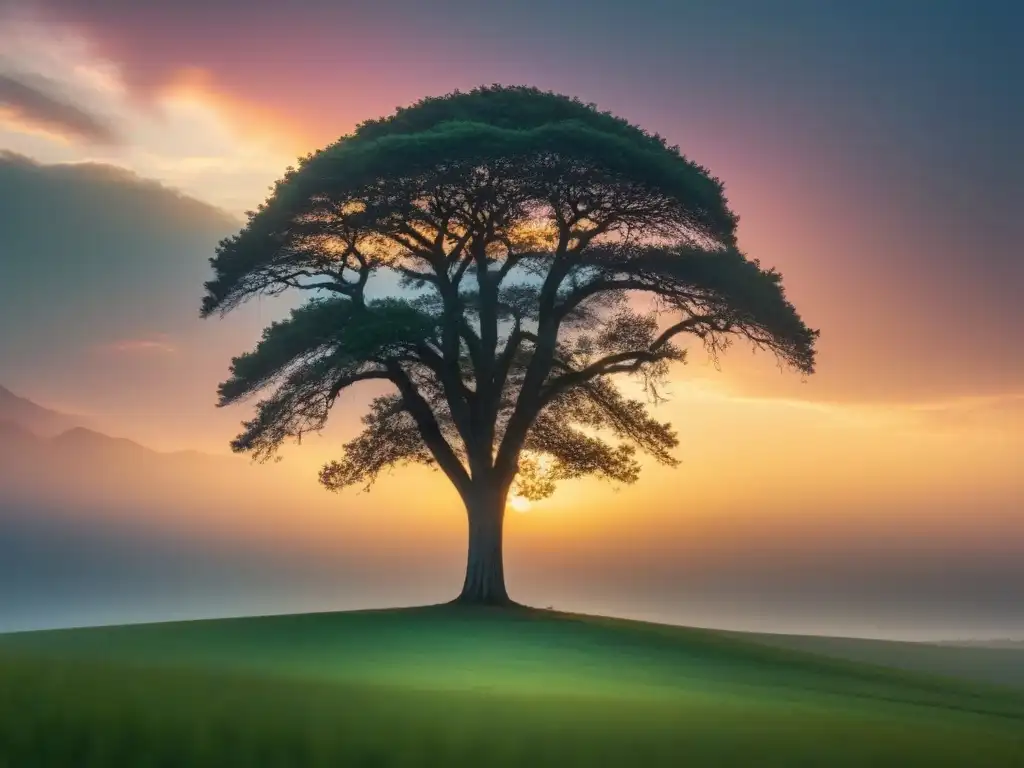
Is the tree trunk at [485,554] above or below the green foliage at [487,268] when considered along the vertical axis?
below

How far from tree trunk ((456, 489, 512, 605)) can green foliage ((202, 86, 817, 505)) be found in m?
0.62

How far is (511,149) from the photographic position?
26.6m

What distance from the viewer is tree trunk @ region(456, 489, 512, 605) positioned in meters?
29.5

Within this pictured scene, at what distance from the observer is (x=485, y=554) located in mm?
29672

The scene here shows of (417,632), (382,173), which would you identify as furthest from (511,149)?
(417,632)

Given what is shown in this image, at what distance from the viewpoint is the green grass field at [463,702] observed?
10484mm

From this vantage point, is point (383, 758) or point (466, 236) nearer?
point (383, 758)

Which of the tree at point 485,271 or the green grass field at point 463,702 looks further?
the tree at point 485,271

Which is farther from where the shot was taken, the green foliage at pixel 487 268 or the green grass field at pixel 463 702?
the green foliage at pixel 487 268

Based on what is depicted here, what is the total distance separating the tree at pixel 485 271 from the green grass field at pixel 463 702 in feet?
20.6

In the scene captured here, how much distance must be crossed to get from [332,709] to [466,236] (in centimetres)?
1954

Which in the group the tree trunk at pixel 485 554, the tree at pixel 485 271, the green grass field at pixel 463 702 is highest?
the tree at pixel 485 271

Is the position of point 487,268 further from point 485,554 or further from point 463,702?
point 463,702

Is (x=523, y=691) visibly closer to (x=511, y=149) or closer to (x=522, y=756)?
(x=522, y=756)
